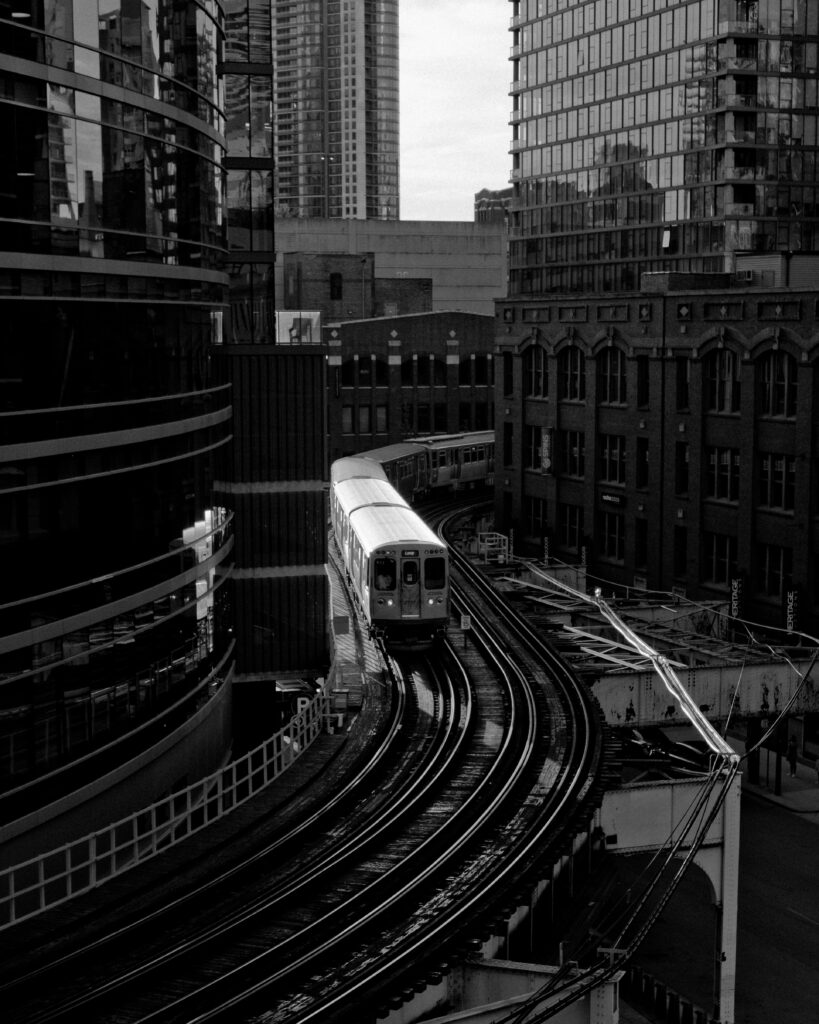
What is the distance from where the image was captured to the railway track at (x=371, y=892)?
18.7m

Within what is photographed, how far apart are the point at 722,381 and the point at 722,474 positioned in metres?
3.28

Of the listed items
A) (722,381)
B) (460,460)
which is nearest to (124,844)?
(722,381)

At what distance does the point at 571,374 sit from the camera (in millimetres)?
62438

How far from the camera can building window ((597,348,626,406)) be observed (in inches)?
2295

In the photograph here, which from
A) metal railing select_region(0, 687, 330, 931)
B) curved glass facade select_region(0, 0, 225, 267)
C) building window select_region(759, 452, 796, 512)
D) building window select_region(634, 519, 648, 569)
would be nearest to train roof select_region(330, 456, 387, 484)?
building window select_region(634, 519, 648, 569)

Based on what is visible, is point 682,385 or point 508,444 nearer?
point 682,385

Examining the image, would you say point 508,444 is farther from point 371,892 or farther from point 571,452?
point 371,892

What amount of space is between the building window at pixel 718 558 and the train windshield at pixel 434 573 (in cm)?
1458

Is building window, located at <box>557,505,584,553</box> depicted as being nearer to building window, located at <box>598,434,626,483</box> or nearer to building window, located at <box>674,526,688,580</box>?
building window, located at <box>598,434,626,483</box>

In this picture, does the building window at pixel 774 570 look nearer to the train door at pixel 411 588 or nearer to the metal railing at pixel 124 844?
the train door at pixel 411 588

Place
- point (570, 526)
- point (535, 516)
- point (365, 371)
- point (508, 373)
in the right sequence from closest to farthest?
1. point (570, 526)
2. point (535, 516)
3. point (508, 373)
4. point (365, 371)

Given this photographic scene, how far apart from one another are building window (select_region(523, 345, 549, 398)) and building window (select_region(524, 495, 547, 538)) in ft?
15.7

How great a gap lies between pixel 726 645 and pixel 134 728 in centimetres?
1887

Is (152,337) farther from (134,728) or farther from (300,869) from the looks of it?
(300,869)
